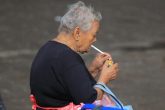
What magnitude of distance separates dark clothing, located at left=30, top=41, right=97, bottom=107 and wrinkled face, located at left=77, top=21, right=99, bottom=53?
0.11m

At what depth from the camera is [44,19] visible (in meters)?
12.1

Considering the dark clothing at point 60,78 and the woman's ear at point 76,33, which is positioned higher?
the woman's ear at point 76,33

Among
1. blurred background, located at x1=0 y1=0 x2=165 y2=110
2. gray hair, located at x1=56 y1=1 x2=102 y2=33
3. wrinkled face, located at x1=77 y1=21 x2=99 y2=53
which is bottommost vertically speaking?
blurred background, located at x1=0 y1=0 x2=165 y2=110

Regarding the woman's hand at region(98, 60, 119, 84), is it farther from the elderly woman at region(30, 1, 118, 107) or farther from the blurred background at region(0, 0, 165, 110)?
the blurred background at region(0, 0, 165, 110)

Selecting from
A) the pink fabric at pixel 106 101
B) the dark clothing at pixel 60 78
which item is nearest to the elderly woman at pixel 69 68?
the dark clothing at pixel 60 78

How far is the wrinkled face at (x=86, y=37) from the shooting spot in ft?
13.6

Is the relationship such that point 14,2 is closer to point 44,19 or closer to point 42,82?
point 44,19

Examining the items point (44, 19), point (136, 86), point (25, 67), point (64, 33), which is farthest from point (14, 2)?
point (64, 33)

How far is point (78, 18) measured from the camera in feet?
13.5

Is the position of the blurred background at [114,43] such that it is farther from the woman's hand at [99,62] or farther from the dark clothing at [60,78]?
the dark clothing at [60,78]

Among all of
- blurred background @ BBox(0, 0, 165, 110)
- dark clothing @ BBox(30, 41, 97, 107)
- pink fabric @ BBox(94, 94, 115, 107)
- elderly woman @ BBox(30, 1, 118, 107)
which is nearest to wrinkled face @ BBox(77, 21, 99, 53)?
elderly woman @ BBox(30, 1, 118, 107)

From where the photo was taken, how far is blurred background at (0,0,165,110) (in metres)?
7.83

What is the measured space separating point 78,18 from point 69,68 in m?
0.35

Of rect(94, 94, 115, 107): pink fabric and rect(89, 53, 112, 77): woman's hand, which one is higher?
rect(89, 53, 112, 77): woman's hand
